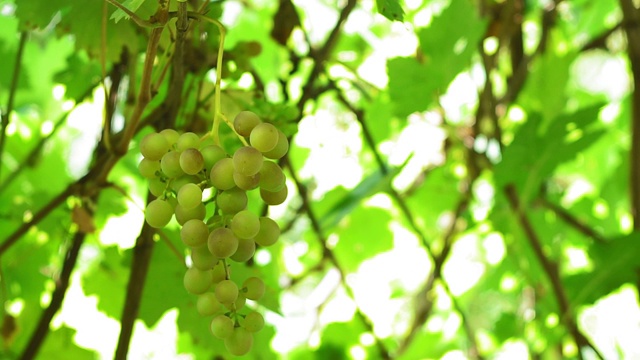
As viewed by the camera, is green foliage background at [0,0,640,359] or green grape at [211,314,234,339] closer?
green grape at [211,314,234,339]

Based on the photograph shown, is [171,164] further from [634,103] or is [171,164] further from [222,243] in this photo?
[634,103]

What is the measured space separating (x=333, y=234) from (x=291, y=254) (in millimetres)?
98

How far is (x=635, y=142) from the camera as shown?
87 centimetres

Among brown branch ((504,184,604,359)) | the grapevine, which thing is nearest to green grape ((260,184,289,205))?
the grapevine

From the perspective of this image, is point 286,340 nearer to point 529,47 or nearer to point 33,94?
point 33,94

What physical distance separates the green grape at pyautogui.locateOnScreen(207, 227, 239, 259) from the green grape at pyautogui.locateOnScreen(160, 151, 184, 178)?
0.05m

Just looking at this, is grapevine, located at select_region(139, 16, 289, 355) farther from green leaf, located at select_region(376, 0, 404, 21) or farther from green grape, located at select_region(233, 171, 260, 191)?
green leaf, located at select_region(376, 0, 404, 21)

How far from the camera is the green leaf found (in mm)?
471

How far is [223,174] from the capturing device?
0.38 metres

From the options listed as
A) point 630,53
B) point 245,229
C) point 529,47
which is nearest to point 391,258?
point 529,47

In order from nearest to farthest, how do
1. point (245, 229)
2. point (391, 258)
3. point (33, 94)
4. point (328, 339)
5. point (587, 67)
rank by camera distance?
point (245, 229)
point (328, 339)
point (33, 94)
point (391, 258)
point (587, 67)

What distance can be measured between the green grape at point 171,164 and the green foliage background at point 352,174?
8 cm

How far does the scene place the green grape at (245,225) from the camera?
39 centimetres

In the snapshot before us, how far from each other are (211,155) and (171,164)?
0.02 m
